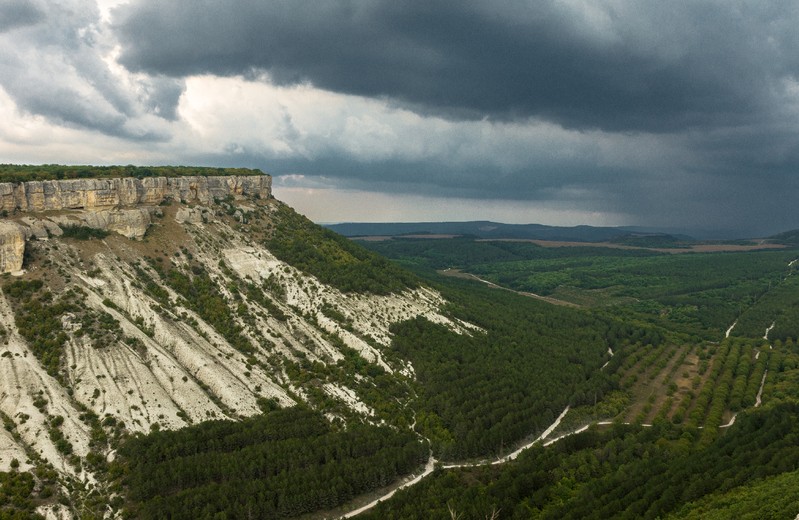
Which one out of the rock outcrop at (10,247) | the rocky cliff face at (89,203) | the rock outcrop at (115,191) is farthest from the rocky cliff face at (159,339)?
the rock outcrop at (115,191)

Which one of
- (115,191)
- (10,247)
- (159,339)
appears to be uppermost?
(115,191)

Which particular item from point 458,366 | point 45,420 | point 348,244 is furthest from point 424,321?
point 45,420

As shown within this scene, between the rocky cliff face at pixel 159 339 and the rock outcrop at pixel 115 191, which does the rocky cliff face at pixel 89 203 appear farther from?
the rocky cliff face at pixel 159 339

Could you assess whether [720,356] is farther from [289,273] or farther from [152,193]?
[152,193]

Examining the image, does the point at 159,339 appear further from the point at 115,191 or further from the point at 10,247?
the point at 115,191

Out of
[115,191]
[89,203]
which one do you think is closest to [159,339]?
[89,203]

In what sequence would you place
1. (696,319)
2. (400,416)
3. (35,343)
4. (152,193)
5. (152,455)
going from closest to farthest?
(152,455), (35,343), (400,416), (152,193), (696,319)

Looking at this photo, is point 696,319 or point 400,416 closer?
point 400,416

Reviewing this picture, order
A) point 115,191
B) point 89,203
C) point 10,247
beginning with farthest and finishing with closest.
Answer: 1. point 115,191
2. point 89,203
3. point 10,247

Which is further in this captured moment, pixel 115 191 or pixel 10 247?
pixel 115 191
